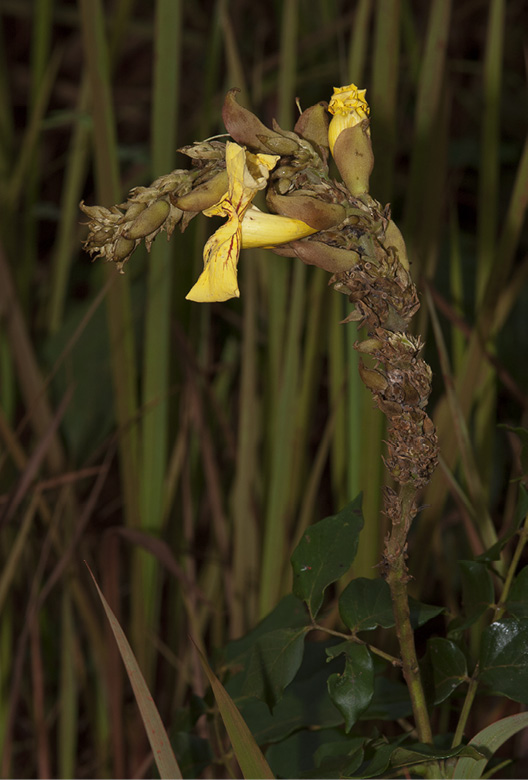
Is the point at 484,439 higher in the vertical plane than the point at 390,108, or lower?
lower

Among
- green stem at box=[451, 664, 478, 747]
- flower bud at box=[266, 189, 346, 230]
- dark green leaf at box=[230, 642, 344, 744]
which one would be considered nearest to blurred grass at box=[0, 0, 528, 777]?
dark green leaf at box=[230, 642, 344, 744]

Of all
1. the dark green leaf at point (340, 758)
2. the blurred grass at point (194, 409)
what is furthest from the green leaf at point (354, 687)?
the blurred grass at point (194, 409)

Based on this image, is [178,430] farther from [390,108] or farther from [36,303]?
[36,303]

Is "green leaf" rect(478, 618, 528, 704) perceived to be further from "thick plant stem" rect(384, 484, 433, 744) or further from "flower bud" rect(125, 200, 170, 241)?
"flower bud" rect(125, 200, 170, 241)

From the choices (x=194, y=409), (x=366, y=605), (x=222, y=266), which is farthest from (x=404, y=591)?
(x=194, y=409)

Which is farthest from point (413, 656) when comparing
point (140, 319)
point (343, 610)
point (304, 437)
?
point (140, 319)

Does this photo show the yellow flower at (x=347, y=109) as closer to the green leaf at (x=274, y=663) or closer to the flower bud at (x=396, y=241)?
the flower bud at (x=396, y=241)
